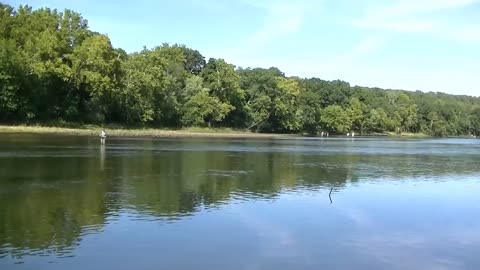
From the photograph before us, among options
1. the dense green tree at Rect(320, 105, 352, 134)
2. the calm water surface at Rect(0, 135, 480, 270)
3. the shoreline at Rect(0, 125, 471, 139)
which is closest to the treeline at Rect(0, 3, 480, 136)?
the shoreline at Rect(0, 125, 471, 139)

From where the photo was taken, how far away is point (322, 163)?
45.9 m

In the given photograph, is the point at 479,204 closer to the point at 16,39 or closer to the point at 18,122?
the point at 18,122

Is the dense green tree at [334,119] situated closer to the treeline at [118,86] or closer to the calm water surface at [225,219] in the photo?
the treeline at [118,86]

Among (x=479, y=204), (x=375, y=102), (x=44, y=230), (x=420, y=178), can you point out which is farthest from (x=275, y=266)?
(x=375, y=102)

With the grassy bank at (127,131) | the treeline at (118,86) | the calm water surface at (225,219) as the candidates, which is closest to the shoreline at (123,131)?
the grassy bank at (127,131)

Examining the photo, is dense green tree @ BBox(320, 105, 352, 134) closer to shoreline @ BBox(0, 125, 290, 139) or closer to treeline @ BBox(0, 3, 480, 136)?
treeline @ BBox(0, 3, 480, 136)

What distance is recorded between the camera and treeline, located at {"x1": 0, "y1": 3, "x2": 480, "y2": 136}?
251ft

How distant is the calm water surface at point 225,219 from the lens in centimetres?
1422

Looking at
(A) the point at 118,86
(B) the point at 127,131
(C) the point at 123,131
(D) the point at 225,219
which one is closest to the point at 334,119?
(B) the point at 127,131

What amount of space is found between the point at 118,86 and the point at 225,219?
240 feet

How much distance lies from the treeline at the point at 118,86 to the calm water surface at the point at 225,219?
4418 cm

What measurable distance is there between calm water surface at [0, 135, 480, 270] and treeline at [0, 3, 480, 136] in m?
44.2

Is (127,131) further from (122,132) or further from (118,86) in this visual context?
(118,86)

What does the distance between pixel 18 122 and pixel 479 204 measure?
6477 centimetres
